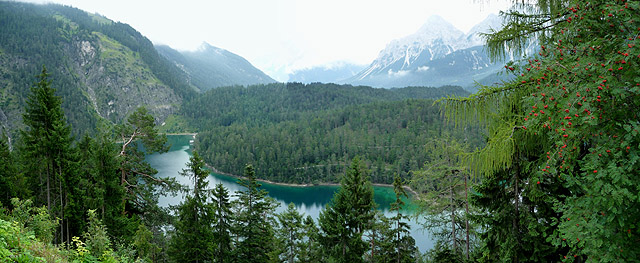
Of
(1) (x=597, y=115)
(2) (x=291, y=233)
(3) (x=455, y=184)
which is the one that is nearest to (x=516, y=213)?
(1) (x=597, y=115)

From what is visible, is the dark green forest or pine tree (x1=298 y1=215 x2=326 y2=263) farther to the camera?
pine tree (x1=298 y1=215 x2=326 y2=263)

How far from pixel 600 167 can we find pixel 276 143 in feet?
320

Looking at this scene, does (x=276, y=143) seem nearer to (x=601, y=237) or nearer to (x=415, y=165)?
(x=415, y=165)

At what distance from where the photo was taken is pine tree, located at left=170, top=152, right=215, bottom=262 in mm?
15414

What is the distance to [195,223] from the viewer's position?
1567 cm

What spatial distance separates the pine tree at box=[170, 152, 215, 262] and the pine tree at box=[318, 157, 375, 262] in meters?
6.32

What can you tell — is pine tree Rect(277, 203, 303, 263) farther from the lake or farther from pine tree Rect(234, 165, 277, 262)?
the lake

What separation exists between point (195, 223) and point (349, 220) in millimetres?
8069

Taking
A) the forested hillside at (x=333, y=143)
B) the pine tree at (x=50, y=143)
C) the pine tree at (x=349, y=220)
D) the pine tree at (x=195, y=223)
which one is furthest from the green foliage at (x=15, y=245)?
the forested hillside at (x=333, y=143)

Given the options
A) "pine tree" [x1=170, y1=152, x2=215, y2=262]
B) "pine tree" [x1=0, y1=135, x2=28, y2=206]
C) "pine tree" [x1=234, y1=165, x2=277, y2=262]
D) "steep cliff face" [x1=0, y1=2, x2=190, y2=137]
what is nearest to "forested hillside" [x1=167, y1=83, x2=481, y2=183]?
"pine tree" [x1=234, y1=165, x2=277, y2=262]

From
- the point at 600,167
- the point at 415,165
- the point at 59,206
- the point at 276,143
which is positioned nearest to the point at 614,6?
the point at 600,167

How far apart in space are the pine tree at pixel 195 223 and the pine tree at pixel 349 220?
6.32 meters

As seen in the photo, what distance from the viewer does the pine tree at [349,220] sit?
17.2 metres

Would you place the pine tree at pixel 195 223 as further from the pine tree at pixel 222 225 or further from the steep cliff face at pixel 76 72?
the steep cliff face at pixel 76 72
